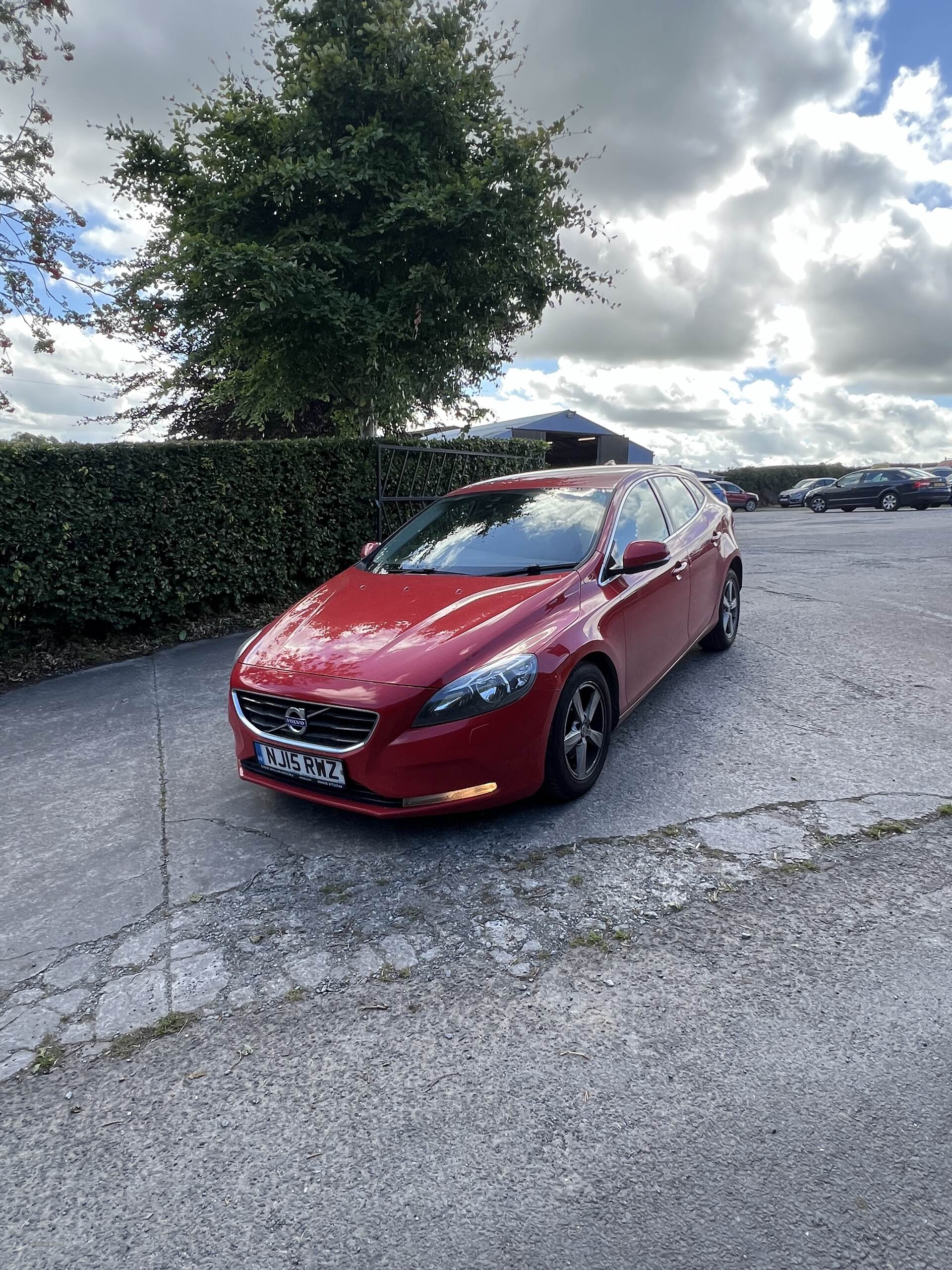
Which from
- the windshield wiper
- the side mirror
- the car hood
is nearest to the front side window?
the side mirror

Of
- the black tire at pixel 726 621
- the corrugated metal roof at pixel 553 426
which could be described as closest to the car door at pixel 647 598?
the black tire at pixel 726 621

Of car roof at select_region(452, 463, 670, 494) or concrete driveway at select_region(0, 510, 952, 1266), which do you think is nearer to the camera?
concrete driveway at select_region(0, 510, 952, 1266)

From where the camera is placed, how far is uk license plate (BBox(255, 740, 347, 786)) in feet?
11.2

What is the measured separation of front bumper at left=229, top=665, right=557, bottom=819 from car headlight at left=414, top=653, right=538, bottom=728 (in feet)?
0.09

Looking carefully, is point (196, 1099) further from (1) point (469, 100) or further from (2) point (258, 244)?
(1) point (469, 100)

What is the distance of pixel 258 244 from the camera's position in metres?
9.20

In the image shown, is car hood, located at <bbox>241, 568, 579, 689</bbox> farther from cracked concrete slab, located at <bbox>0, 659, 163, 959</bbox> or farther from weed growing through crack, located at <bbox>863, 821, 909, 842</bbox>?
weed growing through crack, located at <bbox>863, 821, 909, 842</bbox>

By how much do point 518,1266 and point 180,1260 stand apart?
742 mm

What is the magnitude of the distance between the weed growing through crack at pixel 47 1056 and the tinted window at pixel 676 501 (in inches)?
172

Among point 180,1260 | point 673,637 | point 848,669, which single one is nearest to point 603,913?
point 180,1260

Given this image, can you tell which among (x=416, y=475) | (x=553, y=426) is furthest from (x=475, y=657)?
(x=553, y=426)

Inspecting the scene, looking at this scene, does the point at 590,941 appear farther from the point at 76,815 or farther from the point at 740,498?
the point at 740,498

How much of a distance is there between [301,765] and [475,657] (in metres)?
0.93

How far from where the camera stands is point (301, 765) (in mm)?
3541
